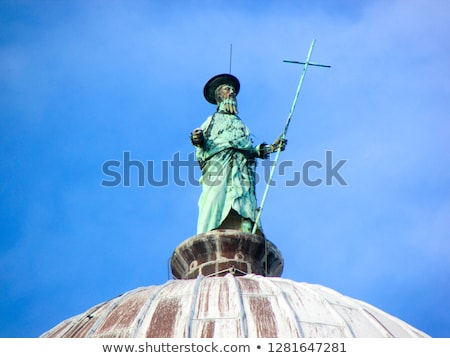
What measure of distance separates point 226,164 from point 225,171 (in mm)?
270

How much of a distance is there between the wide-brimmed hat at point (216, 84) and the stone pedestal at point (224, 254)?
20.2ft

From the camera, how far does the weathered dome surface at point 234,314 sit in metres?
23.4

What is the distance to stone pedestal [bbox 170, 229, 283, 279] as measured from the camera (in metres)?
Result: 28.4

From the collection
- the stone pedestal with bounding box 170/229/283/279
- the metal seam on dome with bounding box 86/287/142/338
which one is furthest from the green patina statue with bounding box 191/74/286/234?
the metal seam on dome with bounding box 86/287/142/338

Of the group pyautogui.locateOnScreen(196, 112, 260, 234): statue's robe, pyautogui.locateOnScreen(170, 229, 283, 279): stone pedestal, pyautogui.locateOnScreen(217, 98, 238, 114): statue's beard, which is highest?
pyautogui.locateOnScreen(217, 98, 238, 114): statue's beard

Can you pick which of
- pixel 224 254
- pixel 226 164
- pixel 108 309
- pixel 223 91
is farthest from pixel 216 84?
pixel 108 309

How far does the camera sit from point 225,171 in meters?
31.0

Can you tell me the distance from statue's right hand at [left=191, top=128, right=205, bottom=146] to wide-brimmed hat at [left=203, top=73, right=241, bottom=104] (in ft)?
8.53

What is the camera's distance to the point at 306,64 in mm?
32031

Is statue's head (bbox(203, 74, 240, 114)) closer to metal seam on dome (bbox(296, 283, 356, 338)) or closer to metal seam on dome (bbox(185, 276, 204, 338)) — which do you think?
metal seam on dome (bbox(185, 276, 204, 338))

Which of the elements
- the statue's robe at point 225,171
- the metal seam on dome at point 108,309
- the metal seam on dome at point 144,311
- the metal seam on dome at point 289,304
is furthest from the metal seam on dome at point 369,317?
the metal seam on dome at point 108,309
